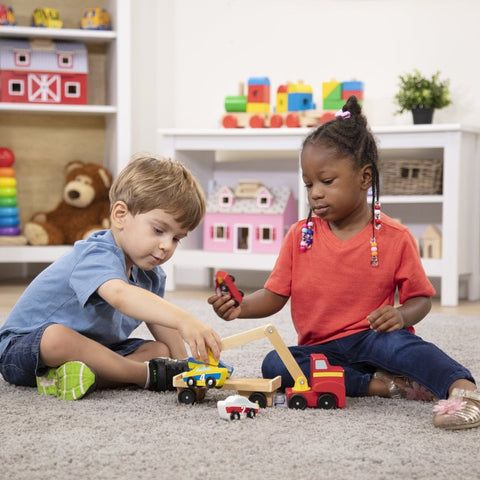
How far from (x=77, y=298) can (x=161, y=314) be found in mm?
194

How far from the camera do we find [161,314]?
38.9 inches

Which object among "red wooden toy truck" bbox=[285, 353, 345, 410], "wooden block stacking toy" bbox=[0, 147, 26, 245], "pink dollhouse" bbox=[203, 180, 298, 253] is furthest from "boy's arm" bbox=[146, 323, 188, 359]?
"wooden block stacking toy" bbox=[0, 147, 26, 245]

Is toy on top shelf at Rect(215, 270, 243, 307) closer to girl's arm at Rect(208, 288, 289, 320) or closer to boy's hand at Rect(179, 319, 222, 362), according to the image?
girl's arm at Rect(208, 288, 289, 320)

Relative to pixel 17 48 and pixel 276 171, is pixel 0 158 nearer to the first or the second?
Result: pixel 17 48

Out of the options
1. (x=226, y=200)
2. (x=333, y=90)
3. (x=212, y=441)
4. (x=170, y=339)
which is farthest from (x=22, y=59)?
(x=212, y=441)

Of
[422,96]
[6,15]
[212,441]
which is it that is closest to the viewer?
[212,441]

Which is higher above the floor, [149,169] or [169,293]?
[149,169]

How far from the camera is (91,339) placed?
44.9 inches

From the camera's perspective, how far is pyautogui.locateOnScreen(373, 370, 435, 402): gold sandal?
109 centimetres

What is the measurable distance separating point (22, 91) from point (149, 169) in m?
1.64

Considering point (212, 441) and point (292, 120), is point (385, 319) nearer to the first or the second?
point (212, 441)

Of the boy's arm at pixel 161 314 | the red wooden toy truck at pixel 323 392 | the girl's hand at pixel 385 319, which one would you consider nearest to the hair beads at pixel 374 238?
the girl's hand at pixel 385 319

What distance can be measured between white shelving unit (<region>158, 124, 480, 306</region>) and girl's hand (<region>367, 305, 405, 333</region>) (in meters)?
1.10

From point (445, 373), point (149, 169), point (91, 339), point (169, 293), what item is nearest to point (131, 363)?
point (91, 339)
